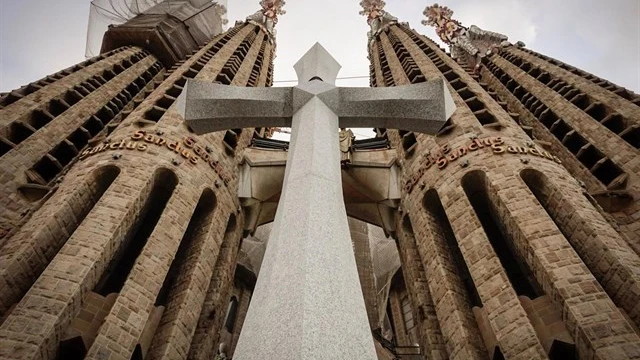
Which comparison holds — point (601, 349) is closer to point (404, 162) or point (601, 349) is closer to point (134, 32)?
point (404, 162)

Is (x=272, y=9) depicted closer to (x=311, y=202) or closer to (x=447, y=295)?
(x=447, y=295)

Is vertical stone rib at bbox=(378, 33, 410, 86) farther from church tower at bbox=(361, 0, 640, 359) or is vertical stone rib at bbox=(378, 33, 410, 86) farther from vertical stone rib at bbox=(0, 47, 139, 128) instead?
vertical stone rib at bbox=(0, 47, 139, 128)

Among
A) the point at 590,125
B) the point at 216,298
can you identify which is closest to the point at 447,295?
the point at 216,298

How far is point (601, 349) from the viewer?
643 centimetres

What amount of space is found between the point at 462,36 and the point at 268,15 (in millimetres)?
15167

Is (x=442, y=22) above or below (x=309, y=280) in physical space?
above

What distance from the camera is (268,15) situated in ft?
119

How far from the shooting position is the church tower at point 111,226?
291 inches

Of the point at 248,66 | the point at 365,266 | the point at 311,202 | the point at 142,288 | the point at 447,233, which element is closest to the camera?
the point at 311,202

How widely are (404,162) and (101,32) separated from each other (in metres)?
20.6

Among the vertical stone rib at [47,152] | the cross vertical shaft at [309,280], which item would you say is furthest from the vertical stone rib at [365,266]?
the cross vertical shaft at [309,280]

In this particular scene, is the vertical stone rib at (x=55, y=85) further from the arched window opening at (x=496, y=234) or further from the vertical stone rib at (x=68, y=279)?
the arched window opening at (x=496, y=234)

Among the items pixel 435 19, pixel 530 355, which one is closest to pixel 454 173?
pixel 530 355

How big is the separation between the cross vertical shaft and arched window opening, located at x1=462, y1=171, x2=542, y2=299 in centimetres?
715
